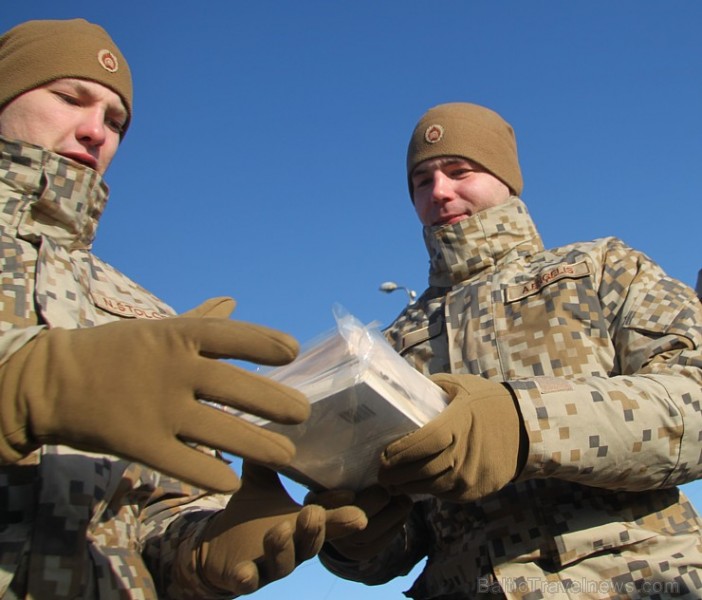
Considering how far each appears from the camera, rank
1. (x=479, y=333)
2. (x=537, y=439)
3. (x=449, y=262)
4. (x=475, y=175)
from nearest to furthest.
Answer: (x=537, y=439) < (x=479, y=333) < (x=449, y=262) < (x=475, y=175)

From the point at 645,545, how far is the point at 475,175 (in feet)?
6.19

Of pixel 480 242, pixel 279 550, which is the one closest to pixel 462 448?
pixel 279 550

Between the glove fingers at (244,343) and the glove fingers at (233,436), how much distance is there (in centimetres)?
13

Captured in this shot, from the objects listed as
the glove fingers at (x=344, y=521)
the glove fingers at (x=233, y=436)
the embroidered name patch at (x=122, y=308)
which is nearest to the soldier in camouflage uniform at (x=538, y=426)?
the glove fingers at (x=344, y=521)

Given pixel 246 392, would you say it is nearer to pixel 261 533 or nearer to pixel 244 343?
pixel 244 343

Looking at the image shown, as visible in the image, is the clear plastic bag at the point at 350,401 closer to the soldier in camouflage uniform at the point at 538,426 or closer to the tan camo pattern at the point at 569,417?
the soldier in camouflage uniform at the point at 538,426

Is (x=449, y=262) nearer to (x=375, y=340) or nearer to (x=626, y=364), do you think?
(x=626, y=364)

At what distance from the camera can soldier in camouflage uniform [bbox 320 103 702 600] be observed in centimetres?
239

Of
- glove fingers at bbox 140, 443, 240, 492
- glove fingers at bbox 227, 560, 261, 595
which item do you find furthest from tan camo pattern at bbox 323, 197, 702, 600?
glove fingers at bbox 140, 443, 240, 492

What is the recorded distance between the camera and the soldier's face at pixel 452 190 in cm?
379

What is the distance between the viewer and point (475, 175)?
12.9ft

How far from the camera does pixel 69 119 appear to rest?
9.88 feet

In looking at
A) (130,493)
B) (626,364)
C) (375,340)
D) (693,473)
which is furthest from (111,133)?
(693,473)

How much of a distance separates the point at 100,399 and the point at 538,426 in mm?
1267
